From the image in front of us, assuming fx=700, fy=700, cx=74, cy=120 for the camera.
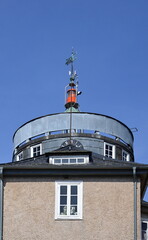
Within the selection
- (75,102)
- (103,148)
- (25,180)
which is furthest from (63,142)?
(25,180)

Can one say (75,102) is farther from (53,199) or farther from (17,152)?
(53,199)

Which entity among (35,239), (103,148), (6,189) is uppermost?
(103,148)

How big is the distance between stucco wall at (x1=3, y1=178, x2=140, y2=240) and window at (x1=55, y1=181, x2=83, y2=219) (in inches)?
7.6

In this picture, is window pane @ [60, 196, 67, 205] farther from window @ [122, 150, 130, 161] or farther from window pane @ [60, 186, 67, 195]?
window @ [122, 150, 130, 161]

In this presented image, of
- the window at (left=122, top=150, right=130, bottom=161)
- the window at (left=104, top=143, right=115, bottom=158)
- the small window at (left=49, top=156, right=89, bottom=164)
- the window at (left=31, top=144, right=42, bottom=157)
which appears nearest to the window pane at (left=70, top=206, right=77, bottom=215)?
the small window at (left=49, top=156, right=89, bottom=164)

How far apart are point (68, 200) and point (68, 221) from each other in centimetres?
93

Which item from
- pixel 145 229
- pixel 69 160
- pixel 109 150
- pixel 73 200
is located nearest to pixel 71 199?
pixel 73 200

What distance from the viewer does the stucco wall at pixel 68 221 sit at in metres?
30.5

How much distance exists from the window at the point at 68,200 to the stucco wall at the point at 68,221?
0.19m

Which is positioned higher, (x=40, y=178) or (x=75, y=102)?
(x=75, y=102)

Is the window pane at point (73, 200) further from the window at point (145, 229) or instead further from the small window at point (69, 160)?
the window at point (145, 229)

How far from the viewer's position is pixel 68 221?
100 feet

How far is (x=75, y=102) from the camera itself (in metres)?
49.3

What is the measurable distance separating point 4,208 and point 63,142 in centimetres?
1346
